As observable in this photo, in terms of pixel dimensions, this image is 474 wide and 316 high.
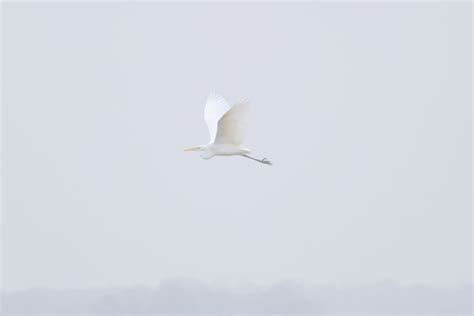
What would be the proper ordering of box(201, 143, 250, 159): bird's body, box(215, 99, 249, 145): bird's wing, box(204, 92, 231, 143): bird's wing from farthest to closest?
box(204, 92, 231, 143): bird's wing → box(201, 143, 250, 159): bird's body → box(215, 99, 249, 145): bird's wing

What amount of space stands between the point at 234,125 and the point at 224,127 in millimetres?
218

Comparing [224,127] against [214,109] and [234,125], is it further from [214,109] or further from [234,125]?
[214,109]

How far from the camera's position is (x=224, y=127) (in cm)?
3309

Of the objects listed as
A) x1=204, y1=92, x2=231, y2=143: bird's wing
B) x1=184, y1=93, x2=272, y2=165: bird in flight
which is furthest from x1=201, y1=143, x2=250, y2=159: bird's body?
x1=204, y1=92, x2=231, y2=143: bird's wing

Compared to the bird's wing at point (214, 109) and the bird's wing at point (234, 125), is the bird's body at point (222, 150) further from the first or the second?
the bird's wing at point (214, 109)

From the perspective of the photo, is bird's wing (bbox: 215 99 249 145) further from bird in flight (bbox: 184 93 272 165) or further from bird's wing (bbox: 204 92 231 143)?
bird's wing (bbox: 204 92 231 143)

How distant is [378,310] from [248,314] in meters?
3.61

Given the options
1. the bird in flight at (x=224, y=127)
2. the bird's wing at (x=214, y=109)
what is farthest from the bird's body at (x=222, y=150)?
the bird's wing at (x=214, y=109)

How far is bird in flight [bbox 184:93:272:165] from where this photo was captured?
1281 inches

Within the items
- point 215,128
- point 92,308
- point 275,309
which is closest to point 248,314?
point 275,309

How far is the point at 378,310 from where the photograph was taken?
2036 inches

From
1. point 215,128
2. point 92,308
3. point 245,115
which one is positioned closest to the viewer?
point 245,115

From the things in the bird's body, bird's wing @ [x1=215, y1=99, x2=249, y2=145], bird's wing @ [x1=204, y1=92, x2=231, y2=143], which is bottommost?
the bird's body

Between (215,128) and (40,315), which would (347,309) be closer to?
(40,315)
